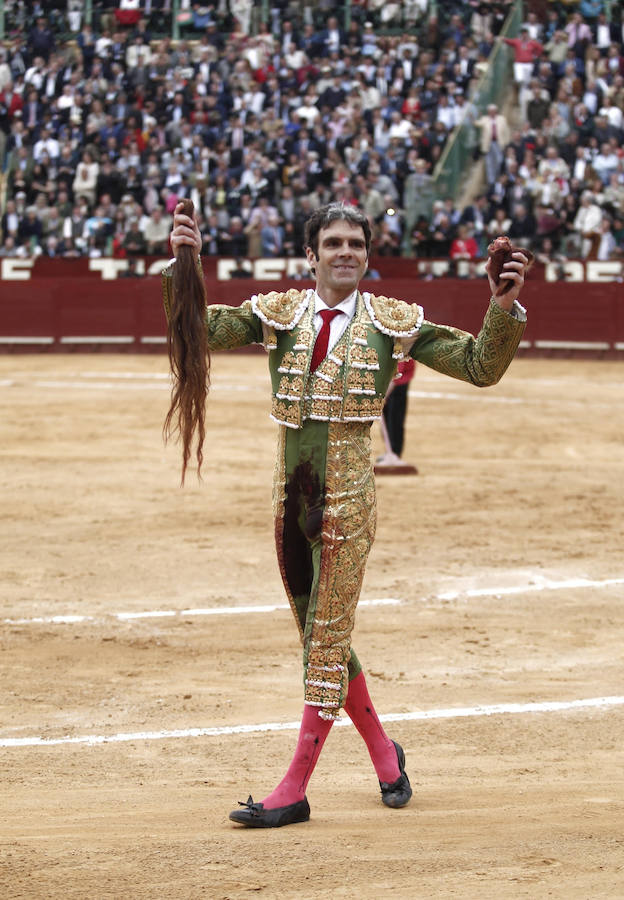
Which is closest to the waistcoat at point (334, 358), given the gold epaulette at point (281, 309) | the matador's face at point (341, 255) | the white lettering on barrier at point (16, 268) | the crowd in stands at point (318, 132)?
the gold epaulette at point (281, 309)

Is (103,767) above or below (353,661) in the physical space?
below

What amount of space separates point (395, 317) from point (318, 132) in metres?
16.8

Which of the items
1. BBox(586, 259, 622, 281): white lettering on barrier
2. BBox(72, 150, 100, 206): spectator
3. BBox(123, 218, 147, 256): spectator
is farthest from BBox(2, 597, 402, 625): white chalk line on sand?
BBox(72, 150, 100, 206): spectator

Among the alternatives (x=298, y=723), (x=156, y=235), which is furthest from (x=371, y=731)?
(x=156, y=235)

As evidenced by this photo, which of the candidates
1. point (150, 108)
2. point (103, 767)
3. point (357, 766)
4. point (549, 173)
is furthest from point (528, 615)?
point (150, 108)

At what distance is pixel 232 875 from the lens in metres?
3.53

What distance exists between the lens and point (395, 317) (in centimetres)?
420

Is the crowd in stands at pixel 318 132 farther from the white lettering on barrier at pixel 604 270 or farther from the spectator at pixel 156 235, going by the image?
the white lettering on barrier at pixel 604 270

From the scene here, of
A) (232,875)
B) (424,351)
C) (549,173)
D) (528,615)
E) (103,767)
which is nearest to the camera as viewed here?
(232,875)

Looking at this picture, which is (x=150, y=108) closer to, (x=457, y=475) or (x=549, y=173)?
(x=549, y=173)

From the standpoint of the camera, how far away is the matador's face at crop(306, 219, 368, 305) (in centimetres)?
407

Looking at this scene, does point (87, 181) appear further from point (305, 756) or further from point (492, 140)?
point (305, 756)

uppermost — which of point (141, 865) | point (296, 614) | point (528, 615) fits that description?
point (296, 614)

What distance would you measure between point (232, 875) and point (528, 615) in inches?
147
